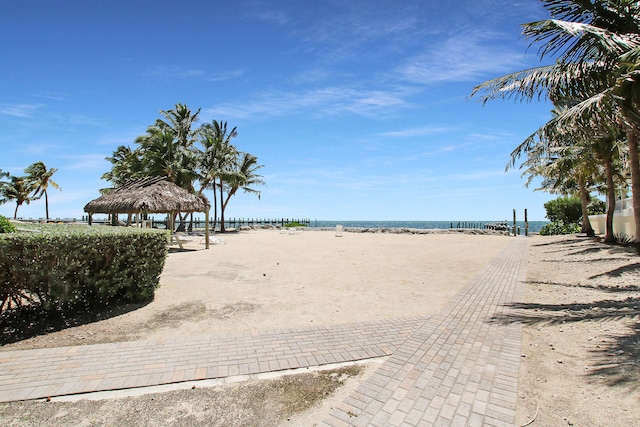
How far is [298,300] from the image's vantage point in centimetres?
673

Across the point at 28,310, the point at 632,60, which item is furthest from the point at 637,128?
the point at 28,310

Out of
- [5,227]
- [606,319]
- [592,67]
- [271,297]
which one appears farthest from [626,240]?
[5,227]

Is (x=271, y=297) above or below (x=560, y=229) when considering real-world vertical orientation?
below

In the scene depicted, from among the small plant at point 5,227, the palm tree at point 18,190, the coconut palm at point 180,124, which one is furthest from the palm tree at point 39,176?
the small plant at point 5,227

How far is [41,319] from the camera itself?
5125mm

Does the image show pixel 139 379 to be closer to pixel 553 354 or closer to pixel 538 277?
pixel 553 354

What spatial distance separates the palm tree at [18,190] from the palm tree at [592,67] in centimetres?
5576

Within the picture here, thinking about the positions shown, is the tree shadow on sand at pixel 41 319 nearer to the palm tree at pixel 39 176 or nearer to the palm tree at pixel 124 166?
the palm tree at pixel 124 166

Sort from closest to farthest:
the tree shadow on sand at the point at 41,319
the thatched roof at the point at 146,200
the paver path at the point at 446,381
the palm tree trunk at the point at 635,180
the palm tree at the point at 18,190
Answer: the paver path at the point at 446,381, the tree shadow on sand at the point at 41,319, the palm tree trunk at the point at 635,180, the thatched roof at the point at 146,200, the palm tree at the point at 18,190

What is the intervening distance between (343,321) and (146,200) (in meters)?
14.3

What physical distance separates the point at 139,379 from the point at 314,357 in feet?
5.85

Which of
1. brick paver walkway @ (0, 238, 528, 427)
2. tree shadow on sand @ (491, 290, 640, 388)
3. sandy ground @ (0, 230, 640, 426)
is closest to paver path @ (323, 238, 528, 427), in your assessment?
brick paver walkway @ (0, 238, 528, 427)

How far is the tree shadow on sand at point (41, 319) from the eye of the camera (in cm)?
469

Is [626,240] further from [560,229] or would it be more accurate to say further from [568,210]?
[568,210]
